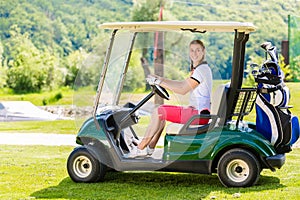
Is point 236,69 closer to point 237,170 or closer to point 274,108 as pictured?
point 274,108

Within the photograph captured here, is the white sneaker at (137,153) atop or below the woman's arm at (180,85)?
below

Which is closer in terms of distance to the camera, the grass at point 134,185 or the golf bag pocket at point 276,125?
the grass at point 134,185

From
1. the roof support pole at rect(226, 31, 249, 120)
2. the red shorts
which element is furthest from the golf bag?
the red shorts

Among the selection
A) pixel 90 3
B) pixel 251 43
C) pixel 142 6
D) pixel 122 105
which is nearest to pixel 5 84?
pixel 142 6

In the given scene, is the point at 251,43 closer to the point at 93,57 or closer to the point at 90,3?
the point at 90,3

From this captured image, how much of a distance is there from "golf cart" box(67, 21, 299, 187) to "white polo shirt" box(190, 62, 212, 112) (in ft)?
0.23

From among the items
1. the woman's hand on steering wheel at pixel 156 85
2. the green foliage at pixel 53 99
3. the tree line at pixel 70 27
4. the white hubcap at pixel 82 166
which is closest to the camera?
the woman's hand on steering wheel at pixel 156 85

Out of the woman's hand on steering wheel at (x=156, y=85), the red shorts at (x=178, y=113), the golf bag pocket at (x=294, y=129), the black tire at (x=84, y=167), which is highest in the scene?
the woman's hand on steering wheel at (x=156, y=85)

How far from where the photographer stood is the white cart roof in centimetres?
557

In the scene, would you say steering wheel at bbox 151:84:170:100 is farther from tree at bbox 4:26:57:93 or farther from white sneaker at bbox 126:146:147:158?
tree at bbox 4:26:57:93

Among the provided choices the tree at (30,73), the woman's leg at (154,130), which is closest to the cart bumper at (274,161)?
the woman's leg at (154,130)

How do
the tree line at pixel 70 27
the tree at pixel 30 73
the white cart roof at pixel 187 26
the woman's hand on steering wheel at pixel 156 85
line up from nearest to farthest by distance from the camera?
the white cart roof at pixel 187 26 → the woman's hand on steering wheel at pixel 156 85 → the tree at pixel 30 73 → the tree line at pixel 70 27

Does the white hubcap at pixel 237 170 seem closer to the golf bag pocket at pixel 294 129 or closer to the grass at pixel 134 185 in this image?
the grass at pixel 134 185

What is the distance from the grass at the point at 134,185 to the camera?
5434mm
